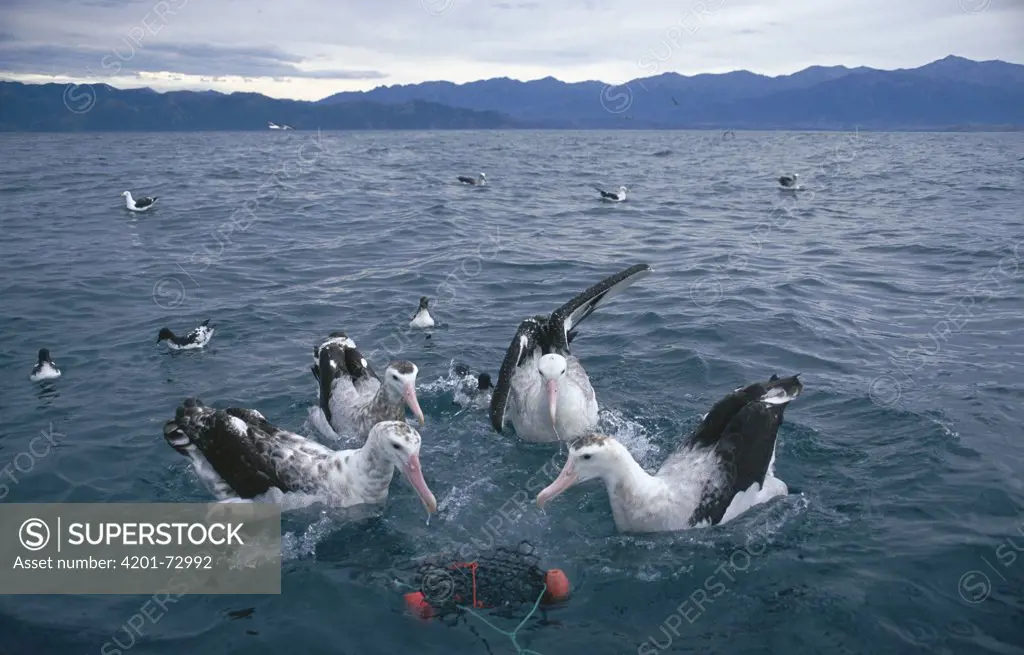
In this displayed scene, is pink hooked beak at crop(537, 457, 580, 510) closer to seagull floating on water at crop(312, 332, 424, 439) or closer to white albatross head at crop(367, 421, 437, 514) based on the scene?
white albatross head at crop(367, 421, 437, 514)

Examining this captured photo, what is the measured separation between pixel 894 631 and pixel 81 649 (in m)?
7.13

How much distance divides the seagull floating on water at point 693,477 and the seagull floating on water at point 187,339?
28.9 ft

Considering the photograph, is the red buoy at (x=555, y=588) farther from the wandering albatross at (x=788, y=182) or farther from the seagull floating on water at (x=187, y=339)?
the wandering albatross at (x=788, y=182)

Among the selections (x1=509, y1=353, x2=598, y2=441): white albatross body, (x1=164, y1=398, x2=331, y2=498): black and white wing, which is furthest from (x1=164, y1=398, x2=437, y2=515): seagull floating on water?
(x1=509, y1=353, x2=598, y2=441): white albatross body

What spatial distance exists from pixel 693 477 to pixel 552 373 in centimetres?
238

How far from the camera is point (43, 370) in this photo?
41.3 ft

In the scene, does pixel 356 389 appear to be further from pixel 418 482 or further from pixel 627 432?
pixel 627 432

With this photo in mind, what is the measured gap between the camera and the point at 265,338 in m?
15.3

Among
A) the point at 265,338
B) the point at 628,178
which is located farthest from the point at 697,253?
the point at 628,178

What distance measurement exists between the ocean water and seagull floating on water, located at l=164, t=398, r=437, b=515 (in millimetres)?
328

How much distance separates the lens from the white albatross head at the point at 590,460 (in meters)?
7.98

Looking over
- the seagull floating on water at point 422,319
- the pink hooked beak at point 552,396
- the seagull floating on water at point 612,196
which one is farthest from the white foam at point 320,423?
the seagull floating on water at point 612,196

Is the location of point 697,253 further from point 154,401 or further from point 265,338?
point 154,401

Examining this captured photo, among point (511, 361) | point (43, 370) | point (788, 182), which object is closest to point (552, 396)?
point (511, 361)
